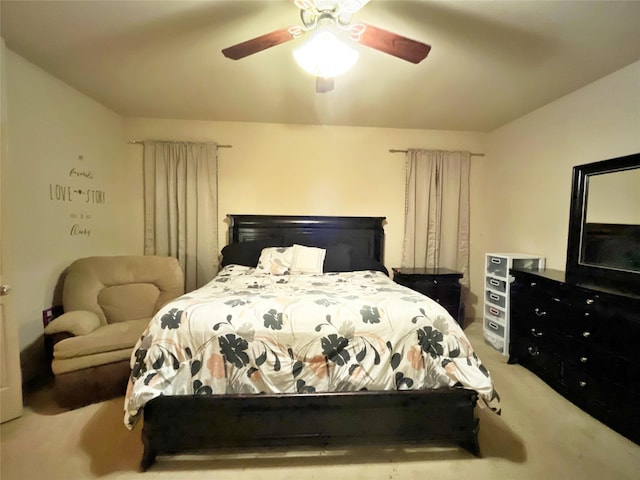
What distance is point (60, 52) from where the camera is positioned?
7.02ft

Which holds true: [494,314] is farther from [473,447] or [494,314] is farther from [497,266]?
[473,447]

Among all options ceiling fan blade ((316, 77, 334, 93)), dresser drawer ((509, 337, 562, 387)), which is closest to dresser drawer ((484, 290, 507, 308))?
dresser drawer ((509, 337, 562, 387))

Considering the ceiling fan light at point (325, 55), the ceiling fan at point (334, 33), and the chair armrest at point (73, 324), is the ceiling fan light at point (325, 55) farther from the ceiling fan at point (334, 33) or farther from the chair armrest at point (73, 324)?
the chair armrest at point (73, 324)

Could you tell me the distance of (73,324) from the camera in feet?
7.11

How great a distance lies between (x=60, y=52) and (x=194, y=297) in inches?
79.8

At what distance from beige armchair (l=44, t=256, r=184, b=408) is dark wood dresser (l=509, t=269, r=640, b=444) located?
3.24 meters

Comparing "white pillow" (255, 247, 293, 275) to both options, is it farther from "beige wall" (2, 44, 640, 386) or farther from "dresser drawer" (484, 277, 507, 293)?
"dresser drawer" (484, 277, 507, 293)

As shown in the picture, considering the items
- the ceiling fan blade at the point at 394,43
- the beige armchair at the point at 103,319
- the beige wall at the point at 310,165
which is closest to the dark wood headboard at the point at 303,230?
the beige wall at the point at 310,165

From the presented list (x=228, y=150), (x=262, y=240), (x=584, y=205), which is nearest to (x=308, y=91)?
(x=228, y=150)

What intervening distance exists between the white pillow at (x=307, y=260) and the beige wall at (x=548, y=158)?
2.22 m

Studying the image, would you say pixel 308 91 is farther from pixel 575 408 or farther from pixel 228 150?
pixel 575 408

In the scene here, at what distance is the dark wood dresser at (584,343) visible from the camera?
182 cm

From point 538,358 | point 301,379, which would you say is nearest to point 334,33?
point 301,379

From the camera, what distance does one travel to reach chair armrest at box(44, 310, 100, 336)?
2133 millimetres
